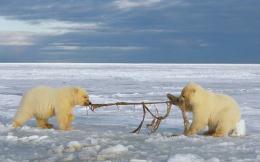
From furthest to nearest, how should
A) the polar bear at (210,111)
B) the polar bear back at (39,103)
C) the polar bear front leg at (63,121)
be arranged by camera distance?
the polar bear back at (39,103)
the polar bear front leg at (63,121)
the polar bear at (210,111)

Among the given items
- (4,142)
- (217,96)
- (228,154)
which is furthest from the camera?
(217,96)

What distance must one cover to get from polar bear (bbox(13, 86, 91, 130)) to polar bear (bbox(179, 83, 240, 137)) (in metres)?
2.33

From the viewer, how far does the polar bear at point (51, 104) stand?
9.41 meters

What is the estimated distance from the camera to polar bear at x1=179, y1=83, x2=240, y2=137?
8461 mm

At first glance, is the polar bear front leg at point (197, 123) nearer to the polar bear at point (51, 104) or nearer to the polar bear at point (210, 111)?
the polar bear at point (210, 111)

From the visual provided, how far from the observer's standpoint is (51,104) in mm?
9492

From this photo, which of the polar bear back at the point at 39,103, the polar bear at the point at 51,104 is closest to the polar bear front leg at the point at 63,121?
the polar bear at the point at 51,104

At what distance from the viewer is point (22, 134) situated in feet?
29.1

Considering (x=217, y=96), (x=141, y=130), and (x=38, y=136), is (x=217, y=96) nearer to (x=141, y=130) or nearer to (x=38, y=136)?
A: (x=141, y=130)

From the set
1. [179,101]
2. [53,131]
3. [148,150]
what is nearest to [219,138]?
[179,101]

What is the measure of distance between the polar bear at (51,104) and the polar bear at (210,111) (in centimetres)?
233

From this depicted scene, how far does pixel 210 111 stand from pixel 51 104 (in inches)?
125

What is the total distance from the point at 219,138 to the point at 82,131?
268 centimetres

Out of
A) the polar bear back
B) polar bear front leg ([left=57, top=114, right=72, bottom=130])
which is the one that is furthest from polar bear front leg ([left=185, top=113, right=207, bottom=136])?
the polar bear back
